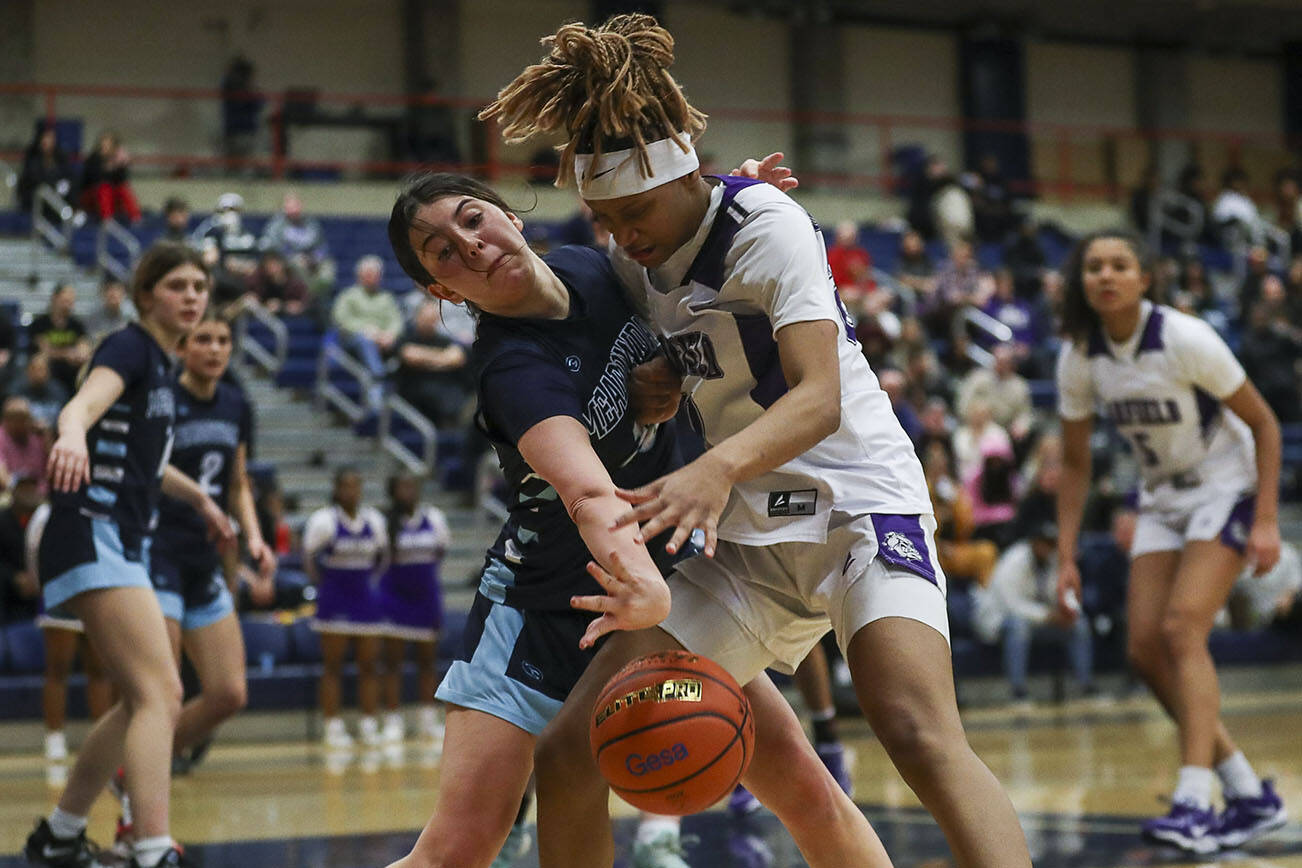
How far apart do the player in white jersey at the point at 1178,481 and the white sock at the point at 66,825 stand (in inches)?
140

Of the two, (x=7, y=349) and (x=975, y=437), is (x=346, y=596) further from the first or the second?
Result: (x=975, y=437)

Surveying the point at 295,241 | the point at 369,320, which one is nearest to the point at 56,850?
the point at 369,320

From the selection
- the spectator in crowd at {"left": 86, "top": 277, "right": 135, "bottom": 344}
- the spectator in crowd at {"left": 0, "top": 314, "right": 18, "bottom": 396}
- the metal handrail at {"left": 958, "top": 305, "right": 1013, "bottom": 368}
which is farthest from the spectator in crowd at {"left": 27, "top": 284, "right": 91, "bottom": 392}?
the metal handrail at {"left": 958, "top": 305, "right": 1013, "bottom": 368}

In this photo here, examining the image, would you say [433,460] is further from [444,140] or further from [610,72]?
[610,72]

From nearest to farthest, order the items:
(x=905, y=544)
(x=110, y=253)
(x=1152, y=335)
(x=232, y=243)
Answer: (x=905, y=544) → (x=1152, y=335) → (x=232, y=243) → (x=110, y=253)

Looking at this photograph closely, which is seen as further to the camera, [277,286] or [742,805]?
[277,286]

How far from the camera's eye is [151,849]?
4934mm

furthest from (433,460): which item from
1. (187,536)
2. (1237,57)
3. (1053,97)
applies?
(1237,57)

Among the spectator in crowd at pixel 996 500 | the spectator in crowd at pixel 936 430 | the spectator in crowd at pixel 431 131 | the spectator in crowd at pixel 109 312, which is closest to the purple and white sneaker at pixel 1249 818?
the spectator in crowd at pixel 936 430

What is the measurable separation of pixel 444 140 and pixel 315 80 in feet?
7.01

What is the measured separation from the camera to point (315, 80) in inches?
798

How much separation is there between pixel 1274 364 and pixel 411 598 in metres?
9.15

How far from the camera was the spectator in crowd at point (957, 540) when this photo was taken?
11.9 m

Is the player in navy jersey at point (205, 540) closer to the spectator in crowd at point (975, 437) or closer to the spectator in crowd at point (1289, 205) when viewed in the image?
the spectator in crowd at point (975, 437)
